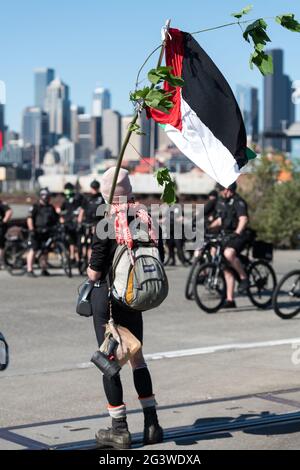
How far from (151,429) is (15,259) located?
547 inches

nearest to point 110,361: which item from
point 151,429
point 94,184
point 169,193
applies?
point 151,429

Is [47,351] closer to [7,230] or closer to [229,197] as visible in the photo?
[229,197]

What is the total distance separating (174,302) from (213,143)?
339 inches

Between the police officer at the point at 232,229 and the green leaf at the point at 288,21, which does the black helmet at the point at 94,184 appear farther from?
the green leaf at the point at 288,21

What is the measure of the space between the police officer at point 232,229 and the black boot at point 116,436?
328 inches

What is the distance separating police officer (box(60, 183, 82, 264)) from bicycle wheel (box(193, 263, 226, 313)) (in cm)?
578

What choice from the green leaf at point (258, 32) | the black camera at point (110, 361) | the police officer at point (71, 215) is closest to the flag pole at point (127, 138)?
the green leaf at point (258, 32)

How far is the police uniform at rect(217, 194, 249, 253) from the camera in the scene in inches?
610

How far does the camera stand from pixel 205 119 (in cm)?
781

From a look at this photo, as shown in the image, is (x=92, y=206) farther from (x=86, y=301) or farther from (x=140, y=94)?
(x=140, y=94)

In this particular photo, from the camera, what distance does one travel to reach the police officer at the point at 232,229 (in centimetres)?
1547

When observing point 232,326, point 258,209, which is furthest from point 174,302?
point 258,209

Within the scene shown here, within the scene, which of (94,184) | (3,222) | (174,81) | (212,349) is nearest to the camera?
(174,81)

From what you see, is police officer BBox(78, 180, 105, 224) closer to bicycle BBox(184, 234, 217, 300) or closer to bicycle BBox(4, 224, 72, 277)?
bicycle BBox(4, 224, 72, 277)
